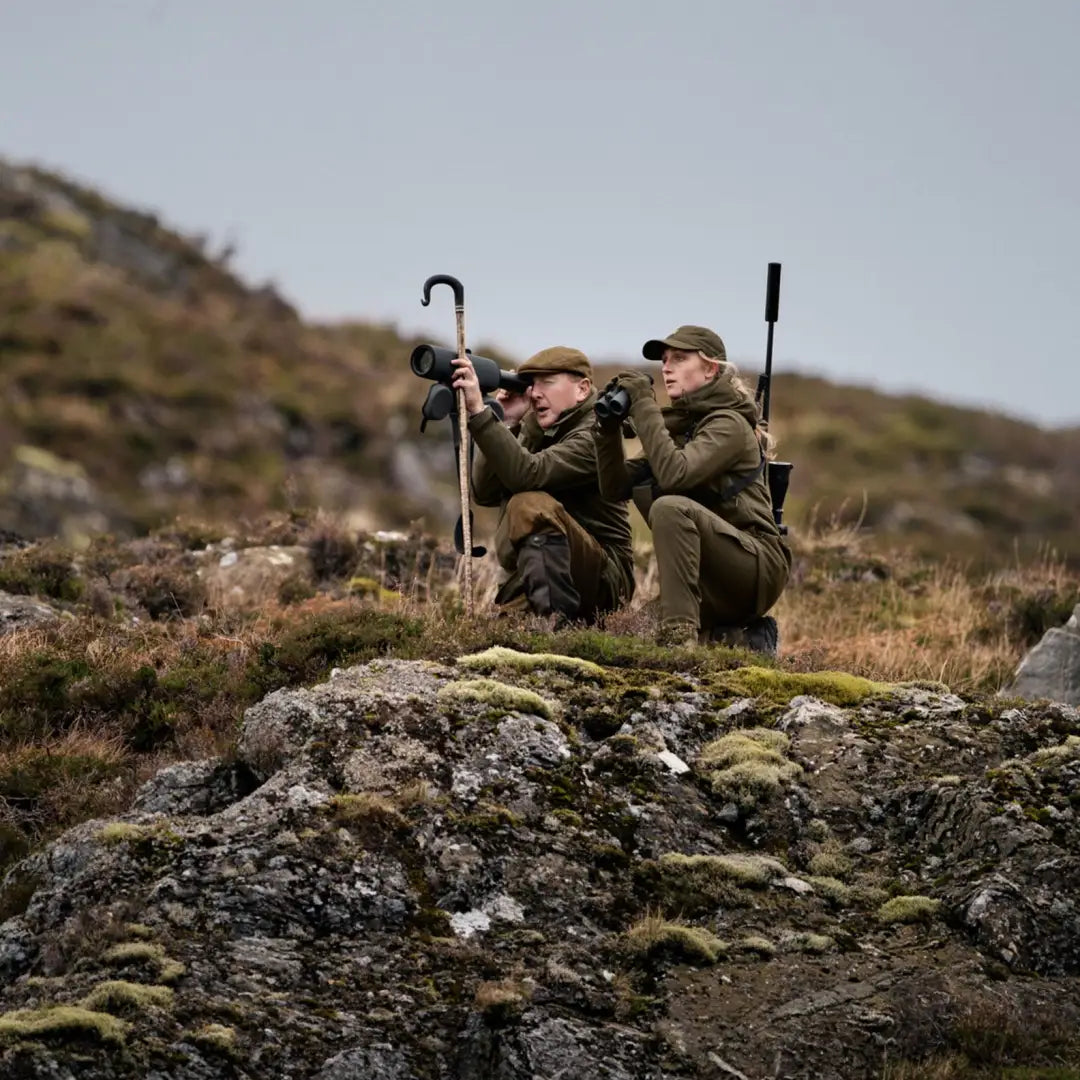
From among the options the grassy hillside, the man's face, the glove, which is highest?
the glove

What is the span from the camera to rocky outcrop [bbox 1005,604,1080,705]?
41.1 feet

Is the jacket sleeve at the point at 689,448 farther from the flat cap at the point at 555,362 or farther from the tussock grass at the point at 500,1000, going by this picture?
the tussock grass at the point at 500,1000

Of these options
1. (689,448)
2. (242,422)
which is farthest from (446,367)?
(242,422)

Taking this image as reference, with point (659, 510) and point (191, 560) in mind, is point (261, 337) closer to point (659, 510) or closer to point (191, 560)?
point (191, 560)

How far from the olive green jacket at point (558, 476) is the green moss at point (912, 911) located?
4036 mm

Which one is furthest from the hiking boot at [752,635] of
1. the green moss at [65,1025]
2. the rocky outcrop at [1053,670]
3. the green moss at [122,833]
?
the green moss at [65,1025]

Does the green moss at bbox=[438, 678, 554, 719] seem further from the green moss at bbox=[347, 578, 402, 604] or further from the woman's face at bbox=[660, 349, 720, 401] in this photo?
the green moss at bbox=[347, 578, 402, 604]

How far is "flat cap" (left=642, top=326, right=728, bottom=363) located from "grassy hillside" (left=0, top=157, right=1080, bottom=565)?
28.9 metres

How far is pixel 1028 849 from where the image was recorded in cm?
722

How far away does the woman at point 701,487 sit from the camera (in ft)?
32.8

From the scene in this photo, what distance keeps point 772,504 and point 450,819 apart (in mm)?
4804

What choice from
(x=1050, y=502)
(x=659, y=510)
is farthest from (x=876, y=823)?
(x=1050, y=502)

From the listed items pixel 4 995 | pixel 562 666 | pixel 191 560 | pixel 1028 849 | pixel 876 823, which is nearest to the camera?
pixel 4 995

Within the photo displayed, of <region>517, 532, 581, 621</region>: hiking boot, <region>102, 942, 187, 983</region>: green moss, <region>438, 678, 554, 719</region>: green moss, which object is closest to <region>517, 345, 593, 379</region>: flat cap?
<region>517, 532, 581, 621</region>: hiking boot
